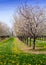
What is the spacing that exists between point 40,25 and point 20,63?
828 inches

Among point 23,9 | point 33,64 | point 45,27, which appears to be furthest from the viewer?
point 45,27

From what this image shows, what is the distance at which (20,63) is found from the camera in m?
11.5

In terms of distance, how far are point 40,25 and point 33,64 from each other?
21.1 metres

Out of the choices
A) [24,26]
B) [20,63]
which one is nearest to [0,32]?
[24,26]

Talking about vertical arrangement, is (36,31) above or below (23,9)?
below

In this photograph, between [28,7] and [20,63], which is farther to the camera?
[28,7]

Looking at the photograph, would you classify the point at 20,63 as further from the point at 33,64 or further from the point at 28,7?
the point at 28,7

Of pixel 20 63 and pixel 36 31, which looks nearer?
pixel 20 63

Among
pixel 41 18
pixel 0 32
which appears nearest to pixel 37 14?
pixel 41 18

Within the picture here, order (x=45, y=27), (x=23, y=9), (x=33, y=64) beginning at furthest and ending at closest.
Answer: (x=45, y=27) < (x=23, y=9) < (x=33, y=64)

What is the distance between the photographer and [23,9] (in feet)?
101

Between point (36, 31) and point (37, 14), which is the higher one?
point (37, 14)

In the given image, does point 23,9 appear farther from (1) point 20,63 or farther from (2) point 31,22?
(1) point 20,63

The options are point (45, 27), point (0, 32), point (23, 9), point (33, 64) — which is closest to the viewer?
point (33, 64)
